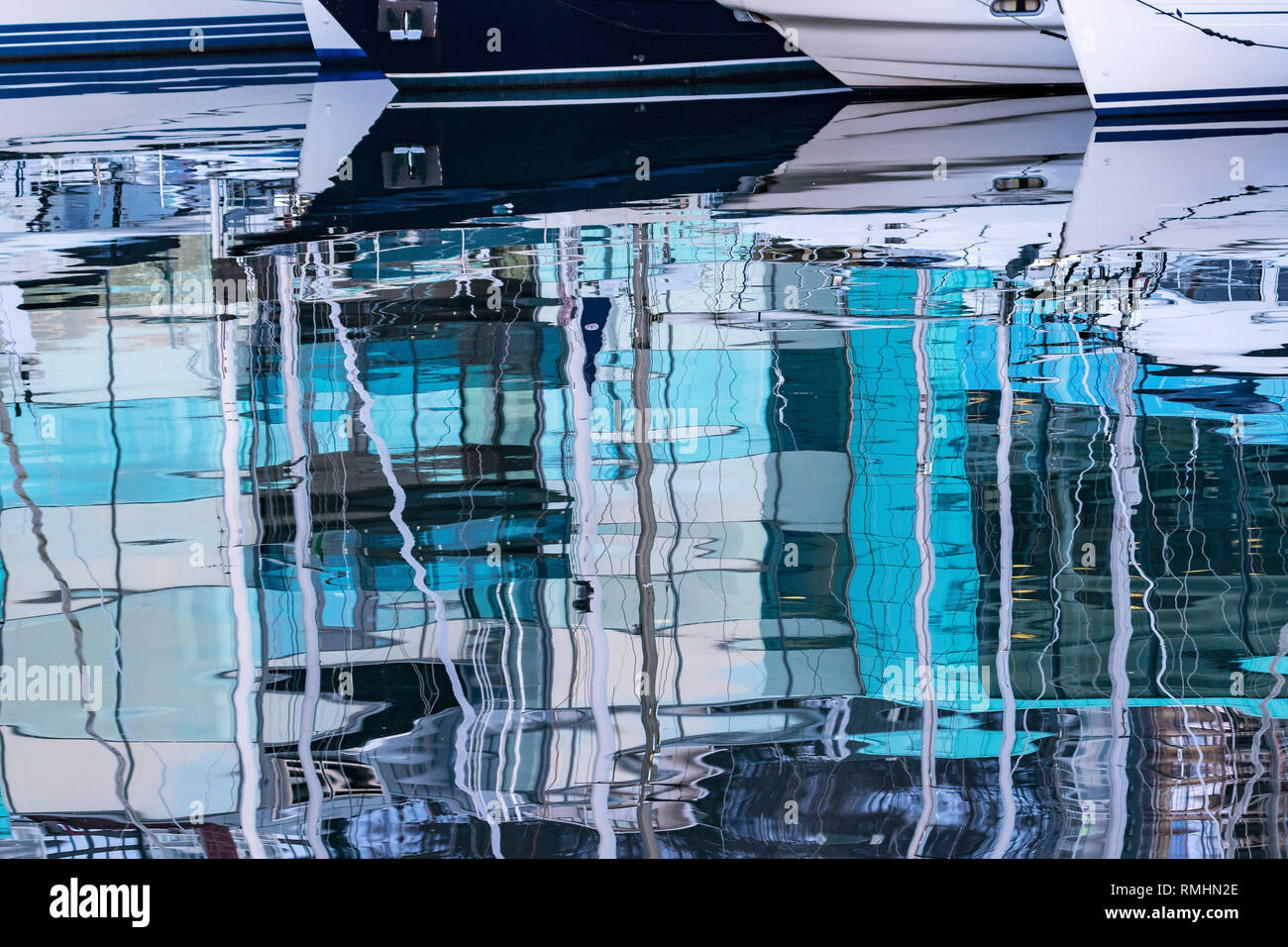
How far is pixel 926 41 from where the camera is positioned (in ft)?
38.8

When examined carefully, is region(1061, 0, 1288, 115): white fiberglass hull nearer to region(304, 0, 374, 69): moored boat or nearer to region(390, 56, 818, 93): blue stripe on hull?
region(390, 56, 818, 93): blue stripe on hull

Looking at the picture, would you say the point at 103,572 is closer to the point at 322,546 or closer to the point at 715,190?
the point at 322,546

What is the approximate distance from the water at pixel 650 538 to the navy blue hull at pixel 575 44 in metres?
6.56

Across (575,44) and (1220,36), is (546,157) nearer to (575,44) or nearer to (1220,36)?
(575,44)

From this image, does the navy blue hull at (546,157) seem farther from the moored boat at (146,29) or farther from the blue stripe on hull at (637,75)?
the moored boat at (146,29)

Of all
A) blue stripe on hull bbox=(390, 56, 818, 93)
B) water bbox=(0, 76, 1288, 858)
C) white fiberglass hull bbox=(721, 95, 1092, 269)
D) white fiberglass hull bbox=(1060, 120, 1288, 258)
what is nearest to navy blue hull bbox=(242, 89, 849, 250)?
white fiberglass hull bbox=(721, 95, 1092, 269)

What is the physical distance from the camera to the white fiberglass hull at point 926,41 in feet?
38.3

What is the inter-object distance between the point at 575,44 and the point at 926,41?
9.77 ft

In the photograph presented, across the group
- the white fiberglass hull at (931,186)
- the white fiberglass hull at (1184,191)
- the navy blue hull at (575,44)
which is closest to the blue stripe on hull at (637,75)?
the navy blue hull at (575,44)

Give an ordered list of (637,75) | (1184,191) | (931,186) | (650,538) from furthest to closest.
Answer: (637,75) < (931,186) < (1184,191) < (650,538)

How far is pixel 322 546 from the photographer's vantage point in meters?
3.17

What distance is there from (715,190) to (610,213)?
3.04ft

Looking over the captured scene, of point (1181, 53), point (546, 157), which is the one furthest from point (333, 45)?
point (1181, 53)

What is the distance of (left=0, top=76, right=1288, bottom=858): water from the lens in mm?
2217
